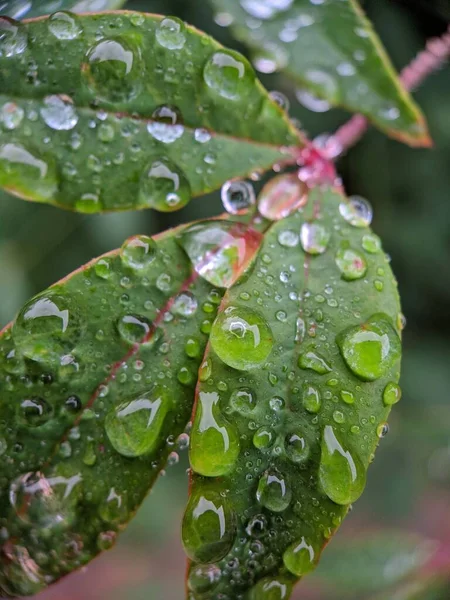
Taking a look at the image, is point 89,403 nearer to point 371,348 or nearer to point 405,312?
point 371,348

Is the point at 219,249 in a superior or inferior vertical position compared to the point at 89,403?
superior

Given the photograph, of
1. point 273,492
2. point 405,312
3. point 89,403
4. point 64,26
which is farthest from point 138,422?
point 405,312

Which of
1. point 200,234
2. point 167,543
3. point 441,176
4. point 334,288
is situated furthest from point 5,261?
point 441,176

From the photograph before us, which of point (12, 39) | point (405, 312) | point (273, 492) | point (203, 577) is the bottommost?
point (405, 312)

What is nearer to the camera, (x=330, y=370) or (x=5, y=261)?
(x=330, y=370)

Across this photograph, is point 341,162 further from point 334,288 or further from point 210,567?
point 210,567

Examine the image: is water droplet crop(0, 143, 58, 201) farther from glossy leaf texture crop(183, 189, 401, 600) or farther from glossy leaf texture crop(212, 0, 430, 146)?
glossy leaf texture crop(212, 0, 430, 146)

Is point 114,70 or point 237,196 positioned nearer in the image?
point 114,70
